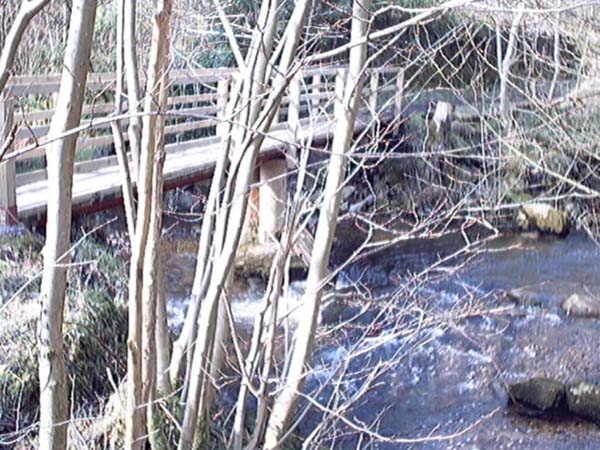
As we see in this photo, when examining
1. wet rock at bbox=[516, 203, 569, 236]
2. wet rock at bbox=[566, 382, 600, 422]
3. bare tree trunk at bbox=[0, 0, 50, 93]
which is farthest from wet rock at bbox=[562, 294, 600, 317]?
bare tree trunk at bbox=[0, 0, 50, 93]

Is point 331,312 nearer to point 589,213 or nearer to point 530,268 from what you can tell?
point 530,268

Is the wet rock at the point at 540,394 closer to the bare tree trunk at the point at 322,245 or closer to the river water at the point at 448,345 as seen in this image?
the river water at the point at 448,345

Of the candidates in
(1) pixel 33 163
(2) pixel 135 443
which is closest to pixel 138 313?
(2) pixel 135 443

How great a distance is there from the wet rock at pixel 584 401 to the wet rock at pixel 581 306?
173 centimetres

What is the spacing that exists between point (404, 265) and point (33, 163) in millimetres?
4027

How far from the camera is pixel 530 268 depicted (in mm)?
8992

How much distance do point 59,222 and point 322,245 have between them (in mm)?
2284

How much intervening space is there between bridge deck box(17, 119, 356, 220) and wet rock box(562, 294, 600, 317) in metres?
2.82

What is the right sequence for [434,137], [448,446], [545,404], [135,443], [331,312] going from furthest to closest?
[434,137]
[331,312]
[545,404]
[448,446]
[135,443]

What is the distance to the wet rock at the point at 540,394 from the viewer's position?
5.91 meters

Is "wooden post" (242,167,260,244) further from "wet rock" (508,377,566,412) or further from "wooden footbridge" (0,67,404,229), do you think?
"wet rock" (508,377,566,412)

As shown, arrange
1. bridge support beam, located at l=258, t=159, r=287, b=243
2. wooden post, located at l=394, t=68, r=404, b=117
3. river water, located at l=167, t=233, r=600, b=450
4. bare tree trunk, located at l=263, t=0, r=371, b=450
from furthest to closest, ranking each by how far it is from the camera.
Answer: bridge support beam, located at l=258, t=159, r=287, b=243
wooden post, located at l=394, t=68, r=404, b=117
river water, located at l=167, t=233, r=600, b=450
bare tree trunk, located at l=263, t=0, r=371, b=450

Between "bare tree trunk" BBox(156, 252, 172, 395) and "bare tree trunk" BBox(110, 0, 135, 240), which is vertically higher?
"bare tree trunk" BBox(110, 0, 135, 240)

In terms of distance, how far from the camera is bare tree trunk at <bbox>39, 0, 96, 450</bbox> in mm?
2109
